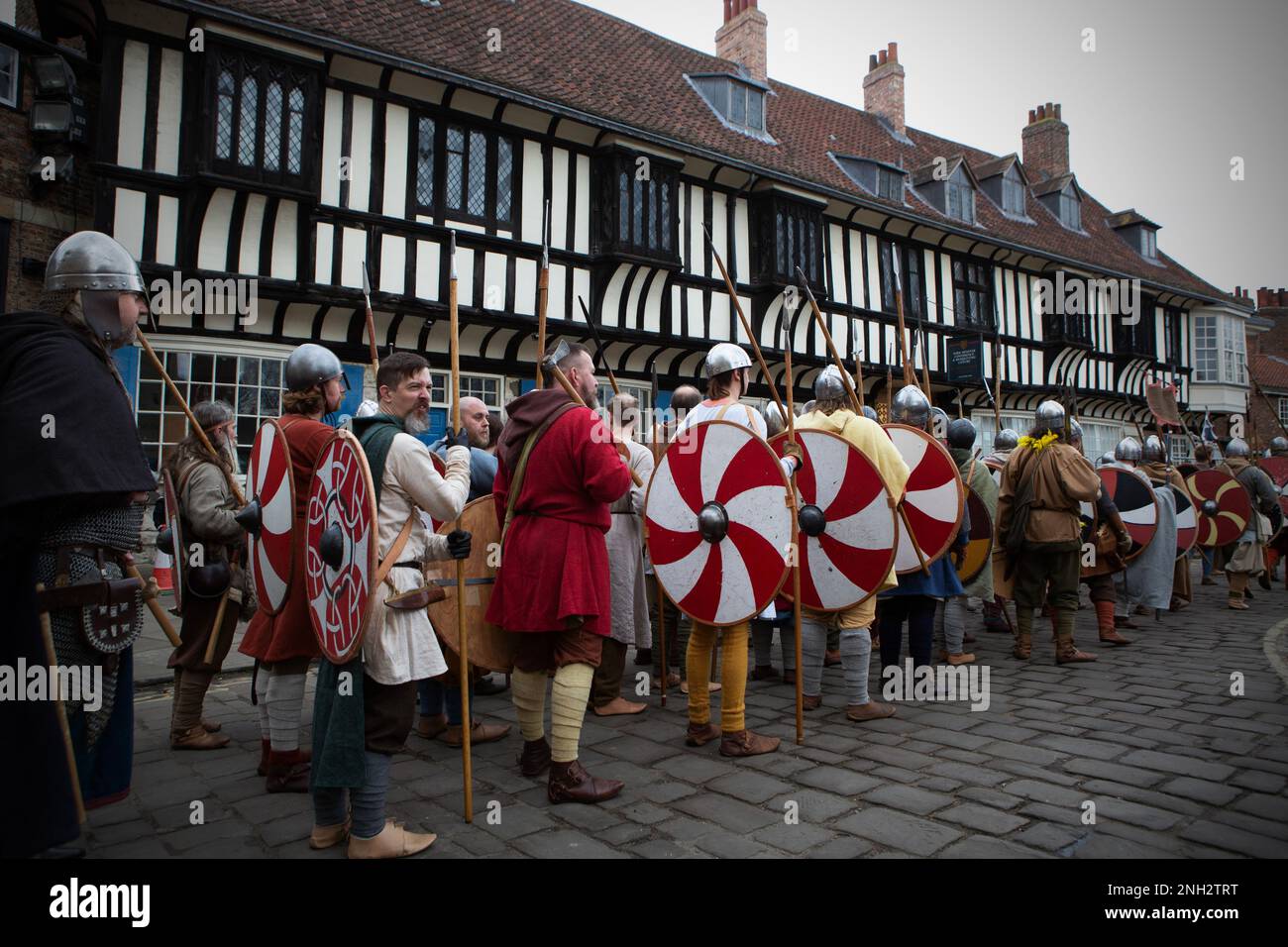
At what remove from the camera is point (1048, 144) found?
86.4 ft

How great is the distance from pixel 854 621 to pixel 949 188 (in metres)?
18.0

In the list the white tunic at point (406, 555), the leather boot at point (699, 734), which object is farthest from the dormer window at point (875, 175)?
the white tunic at point (406, 555)

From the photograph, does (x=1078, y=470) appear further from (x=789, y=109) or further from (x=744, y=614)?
(x=789, y=109)

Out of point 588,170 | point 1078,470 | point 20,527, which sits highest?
point 588,170

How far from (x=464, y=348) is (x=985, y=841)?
10.4 meters

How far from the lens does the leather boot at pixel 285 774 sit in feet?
10.8

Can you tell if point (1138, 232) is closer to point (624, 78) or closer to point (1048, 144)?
point (1048, 144)

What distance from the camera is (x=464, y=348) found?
11.9 metres

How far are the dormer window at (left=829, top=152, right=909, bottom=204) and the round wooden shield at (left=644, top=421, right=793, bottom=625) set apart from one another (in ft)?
51.2

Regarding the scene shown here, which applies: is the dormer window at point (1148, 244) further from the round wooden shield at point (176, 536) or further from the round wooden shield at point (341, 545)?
the round wooden shield at point (341, 545)

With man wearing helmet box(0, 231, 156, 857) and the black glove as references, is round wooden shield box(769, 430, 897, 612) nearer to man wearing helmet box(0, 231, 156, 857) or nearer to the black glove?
the black glove

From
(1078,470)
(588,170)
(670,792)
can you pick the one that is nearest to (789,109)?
(588,170)

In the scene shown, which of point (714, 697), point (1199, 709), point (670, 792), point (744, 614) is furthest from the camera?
point (714, 697)
